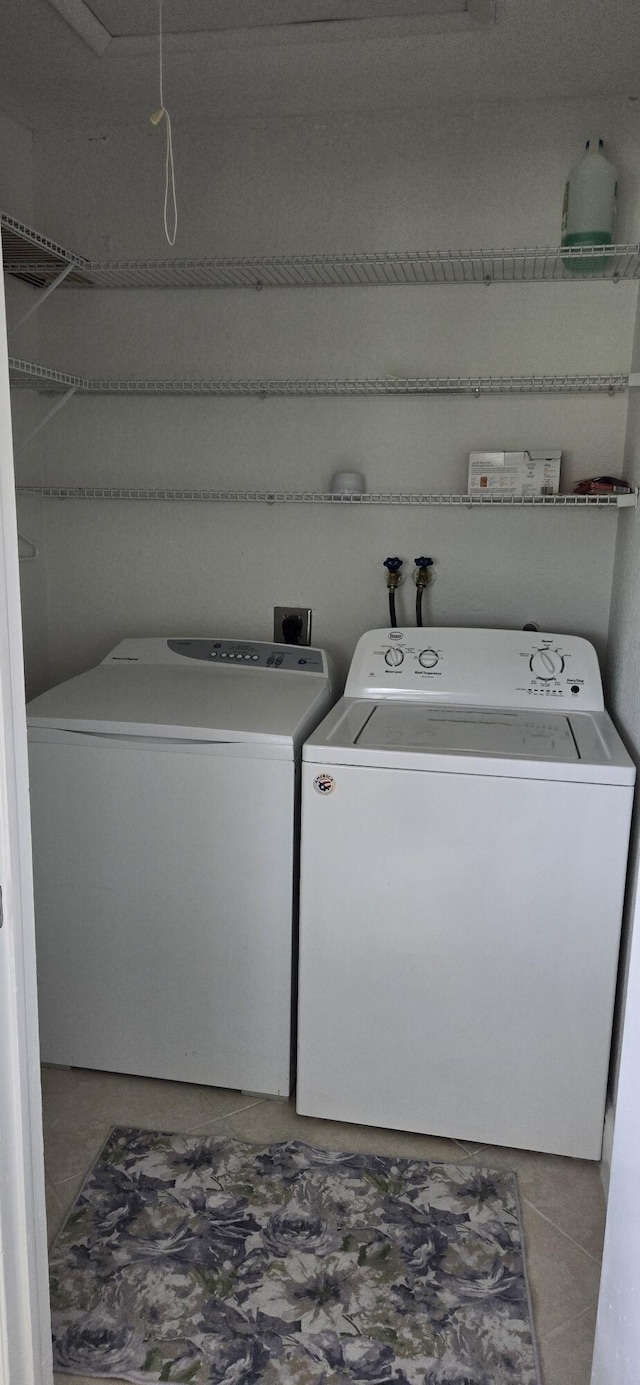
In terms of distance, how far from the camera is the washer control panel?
2.62 meters

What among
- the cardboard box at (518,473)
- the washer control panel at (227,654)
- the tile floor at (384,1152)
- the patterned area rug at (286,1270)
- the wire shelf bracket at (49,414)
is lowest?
the tile floor at (384,1152)

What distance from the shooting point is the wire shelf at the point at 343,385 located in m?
2.42

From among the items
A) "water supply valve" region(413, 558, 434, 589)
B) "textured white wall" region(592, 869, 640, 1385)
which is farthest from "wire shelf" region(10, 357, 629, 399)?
"textured white wall" region(592, 869, 640, 1385)

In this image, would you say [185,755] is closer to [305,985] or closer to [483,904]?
[305,985]

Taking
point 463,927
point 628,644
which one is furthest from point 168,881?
point 628,644

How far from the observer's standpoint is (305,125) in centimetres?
253

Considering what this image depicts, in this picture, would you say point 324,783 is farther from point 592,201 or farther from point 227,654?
point 592,201

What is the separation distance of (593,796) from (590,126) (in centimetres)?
168

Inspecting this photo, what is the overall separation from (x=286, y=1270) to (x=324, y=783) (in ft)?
2.92

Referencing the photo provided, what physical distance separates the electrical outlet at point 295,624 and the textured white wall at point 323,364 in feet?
0.10

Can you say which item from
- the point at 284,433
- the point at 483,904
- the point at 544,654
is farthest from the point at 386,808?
the point at 284,433

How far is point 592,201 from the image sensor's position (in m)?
2.27

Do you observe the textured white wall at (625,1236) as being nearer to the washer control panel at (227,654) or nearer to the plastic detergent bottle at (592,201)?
the washer control panel at (227,654)

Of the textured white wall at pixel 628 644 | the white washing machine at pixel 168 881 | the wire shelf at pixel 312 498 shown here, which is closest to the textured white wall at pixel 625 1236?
the textured white wall at pixel 628 644
